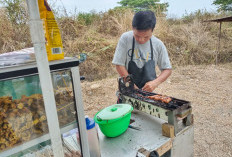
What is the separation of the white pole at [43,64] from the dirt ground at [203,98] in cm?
261

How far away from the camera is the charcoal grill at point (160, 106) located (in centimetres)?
132

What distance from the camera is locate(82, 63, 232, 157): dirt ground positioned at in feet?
9.15

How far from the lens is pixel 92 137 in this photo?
3.42 ft

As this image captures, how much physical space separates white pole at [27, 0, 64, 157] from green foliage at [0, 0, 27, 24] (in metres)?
5.73

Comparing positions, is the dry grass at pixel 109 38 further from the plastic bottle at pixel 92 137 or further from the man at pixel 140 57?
the plastic bottle at pixel 92 137

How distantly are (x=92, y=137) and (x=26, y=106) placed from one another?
447 millimetres

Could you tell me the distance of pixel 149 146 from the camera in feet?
3.94

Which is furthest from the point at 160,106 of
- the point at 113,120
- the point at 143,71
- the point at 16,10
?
the point at 16,10

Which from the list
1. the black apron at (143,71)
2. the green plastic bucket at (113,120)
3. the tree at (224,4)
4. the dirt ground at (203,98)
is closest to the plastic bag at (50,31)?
the green plastic bucket at (113,120)

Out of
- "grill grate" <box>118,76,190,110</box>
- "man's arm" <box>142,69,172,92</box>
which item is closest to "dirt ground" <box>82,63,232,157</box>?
"man's arm" <box>142,69,172,92</box>

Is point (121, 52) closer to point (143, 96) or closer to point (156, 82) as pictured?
point (156, 82)

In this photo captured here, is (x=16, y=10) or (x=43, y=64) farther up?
(x=16, y=10)

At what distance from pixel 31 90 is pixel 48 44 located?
0.27m

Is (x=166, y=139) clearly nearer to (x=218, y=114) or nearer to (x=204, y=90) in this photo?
(x=218, y=114)
